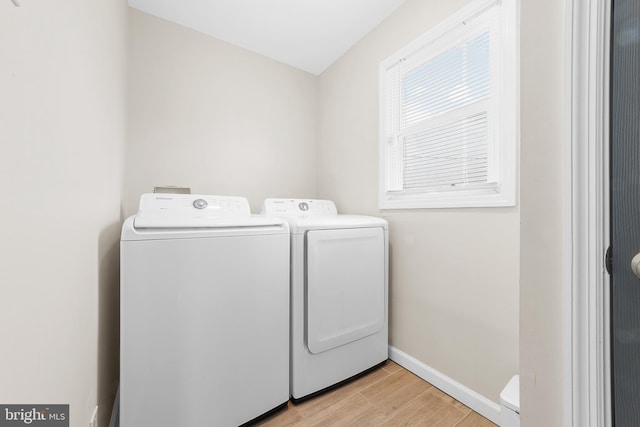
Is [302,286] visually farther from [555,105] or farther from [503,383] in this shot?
[555,105]

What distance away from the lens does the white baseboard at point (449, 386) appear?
1.35m

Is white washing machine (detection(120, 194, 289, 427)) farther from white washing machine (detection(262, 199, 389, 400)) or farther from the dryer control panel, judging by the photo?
the dryer control panel

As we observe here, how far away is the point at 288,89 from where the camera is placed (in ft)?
8.17

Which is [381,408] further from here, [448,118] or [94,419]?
[448,118]

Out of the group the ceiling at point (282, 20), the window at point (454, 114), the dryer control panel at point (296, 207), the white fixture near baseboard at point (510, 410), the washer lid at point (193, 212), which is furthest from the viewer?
the dryer control panel at point (296, 207)

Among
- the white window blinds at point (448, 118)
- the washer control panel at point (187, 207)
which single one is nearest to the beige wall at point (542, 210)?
the white window blinds at point (448, 118)

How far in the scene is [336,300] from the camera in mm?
1570

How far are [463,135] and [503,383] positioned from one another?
4.37 feet

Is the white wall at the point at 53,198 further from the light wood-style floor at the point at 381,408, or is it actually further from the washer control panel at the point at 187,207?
the light wood-style floor at the point at 381,408

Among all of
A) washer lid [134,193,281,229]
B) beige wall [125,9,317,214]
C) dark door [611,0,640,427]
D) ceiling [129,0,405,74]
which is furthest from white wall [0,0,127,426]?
dark door [611,0,640,427]

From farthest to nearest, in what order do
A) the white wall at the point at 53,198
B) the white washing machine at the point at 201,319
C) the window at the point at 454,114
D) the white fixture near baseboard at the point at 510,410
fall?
1. the window at the point at 454,114
2. the white washing machine at the point at 201,319
3. the white fixture near baseboard at the point at 510,410
4. the white wall at the point at 53,198

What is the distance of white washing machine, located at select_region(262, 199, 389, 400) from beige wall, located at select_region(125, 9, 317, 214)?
36.3 inches

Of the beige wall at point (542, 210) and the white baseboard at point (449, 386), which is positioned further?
the white baseboard at point (449, 386)

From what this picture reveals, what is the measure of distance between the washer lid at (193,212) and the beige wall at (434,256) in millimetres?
973
